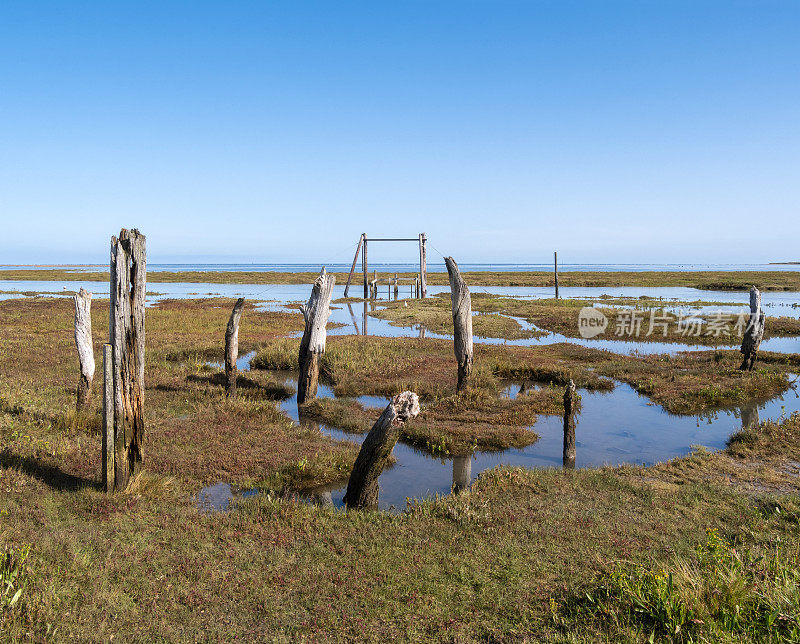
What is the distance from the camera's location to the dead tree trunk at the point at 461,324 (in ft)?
47.6

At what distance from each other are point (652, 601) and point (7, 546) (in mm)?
6875

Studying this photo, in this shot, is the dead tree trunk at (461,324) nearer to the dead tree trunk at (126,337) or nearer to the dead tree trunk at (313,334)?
the dead tree trunk at (313,334)

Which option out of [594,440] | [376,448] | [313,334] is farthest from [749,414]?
[313,334]

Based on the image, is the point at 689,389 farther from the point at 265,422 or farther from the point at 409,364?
the point at 265,422

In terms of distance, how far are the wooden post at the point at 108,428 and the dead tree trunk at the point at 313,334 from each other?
7135 millimetres

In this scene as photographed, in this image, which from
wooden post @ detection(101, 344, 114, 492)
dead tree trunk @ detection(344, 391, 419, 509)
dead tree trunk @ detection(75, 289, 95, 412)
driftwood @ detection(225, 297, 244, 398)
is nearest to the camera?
wooden post @ detection(101, 344, 114, 492)

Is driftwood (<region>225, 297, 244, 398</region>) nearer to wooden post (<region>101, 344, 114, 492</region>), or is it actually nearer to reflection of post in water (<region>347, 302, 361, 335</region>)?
wooden post (<region>101, 344, 114, 492</region>)

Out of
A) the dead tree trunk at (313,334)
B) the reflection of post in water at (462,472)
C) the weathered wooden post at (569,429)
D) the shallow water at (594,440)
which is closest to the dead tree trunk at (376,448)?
the shallow water at (594,440)

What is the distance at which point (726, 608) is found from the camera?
4.67 meters

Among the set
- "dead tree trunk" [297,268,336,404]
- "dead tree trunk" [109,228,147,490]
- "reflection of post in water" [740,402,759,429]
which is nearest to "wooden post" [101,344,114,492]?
"dead tree trunk" [109,228,147,490]

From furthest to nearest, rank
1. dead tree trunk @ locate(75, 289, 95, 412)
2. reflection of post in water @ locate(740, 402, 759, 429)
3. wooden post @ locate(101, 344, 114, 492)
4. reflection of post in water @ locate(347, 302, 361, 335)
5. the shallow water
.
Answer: reflection of post in water @ locate(347, 302, 361, 335), reflection of post in water @ locate(740, 402, 759, 429), dead tree trunk @ locate(75, 289, 95, 412), the shallow water, wooden post @ locate(101, 344, 114, 492)

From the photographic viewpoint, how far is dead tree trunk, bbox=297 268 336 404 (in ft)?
47.0

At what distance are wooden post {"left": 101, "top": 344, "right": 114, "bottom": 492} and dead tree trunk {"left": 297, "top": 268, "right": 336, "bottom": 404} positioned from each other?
7135mm

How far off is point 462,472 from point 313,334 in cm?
652
